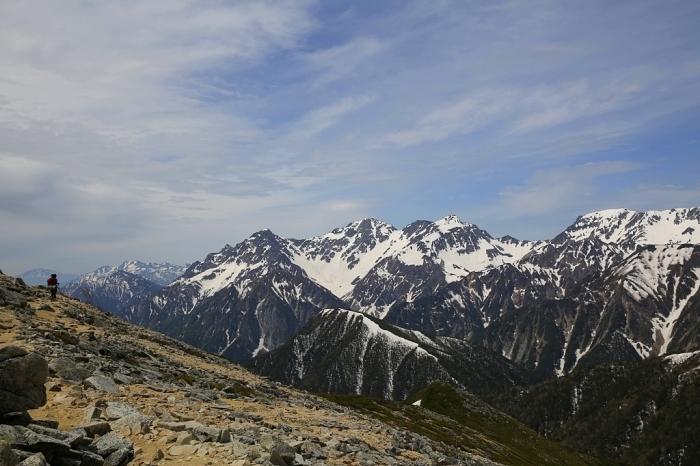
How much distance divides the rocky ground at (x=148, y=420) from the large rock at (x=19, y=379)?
8cm

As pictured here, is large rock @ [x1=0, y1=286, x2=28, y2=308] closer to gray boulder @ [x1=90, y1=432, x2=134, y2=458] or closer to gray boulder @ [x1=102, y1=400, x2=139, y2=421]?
gray boulder @ [x1=102, y1=400, x2=139, y2=421]

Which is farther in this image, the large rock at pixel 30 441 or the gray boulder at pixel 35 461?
the large rock at pixel 30 441

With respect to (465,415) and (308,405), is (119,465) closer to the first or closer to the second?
(308,405)

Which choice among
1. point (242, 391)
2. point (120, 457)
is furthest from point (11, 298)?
point (120, 457)

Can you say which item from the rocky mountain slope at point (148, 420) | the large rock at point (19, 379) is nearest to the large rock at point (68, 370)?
the rocky mountain slope at point (148, 420)

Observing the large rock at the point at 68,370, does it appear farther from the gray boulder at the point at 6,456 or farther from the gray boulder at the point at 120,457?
the gray boulder at the point at 6,456

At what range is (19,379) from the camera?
13680 mm

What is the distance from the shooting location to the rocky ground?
13930 mm

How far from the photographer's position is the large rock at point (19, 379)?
13398 mm

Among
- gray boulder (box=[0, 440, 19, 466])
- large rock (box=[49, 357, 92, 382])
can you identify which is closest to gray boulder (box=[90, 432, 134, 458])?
gray boulder (box=[0, 440, 19, 466])

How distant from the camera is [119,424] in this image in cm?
1667

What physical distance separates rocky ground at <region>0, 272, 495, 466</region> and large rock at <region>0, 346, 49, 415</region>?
80 millimetres

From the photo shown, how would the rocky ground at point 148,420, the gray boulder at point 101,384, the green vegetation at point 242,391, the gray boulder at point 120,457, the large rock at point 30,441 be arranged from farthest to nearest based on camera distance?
the green vegetation at point 242,391 < the gray boulder at point 101,384 < the rocky ground at point 148,420 < the gray boulder at point 120,457 < the large rock at point 30,441

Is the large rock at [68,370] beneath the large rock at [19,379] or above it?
beneath
